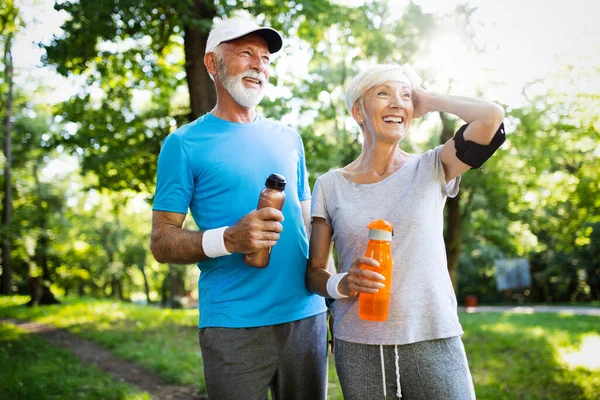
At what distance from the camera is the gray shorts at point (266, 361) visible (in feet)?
8.27

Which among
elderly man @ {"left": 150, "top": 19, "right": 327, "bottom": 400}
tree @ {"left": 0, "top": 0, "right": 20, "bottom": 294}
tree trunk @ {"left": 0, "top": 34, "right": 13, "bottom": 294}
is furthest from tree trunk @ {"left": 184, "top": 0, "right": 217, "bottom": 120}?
tree trunk @ {"left": 0, "top": 34, "right": 13, "bottom": 294}

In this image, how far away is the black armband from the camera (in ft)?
7.36

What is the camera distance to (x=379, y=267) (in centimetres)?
218

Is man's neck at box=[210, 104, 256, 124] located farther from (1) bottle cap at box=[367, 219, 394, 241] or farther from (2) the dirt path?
(2) the dirt path

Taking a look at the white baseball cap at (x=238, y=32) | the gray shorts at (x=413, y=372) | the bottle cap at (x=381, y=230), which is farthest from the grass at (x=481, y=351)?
the white baseball cap at (x=238, y=32)

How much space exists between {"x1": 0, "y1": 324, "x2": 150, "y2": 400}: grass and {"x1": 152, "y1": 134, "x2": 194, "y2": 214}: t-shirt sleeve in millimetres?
4670

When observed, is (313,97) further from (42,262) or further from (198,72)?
(42,262)

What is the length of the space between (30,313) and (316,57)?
11.5 meters

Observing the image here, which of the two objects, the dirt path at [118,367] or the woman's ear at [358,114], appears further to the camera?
the dirt path at [118,367]

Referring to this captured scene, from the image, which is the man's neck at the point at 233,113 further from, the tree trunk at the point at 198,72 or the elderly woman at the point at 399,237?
the tree trunk at the point at 198,72

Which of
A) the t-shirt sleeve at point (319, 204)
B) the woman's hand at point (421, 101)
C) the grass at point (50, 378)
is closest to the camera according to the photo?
the woman's hand at point (421, 101)

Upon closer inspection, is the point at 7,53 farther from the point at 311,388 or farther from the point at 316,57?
the point at 311,388

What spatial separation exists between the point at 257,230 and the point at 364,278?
518 mm

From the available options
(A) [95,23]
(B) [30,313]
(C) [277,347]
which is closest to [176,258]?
(C) [277,347]
